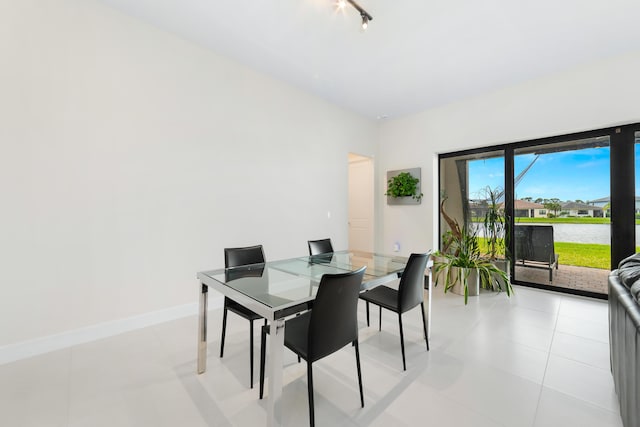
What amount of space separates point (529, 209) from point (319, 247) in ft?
10.3

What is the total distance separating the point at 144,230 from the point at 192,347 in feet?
3.95

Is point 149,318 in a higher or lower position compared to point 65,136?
lower

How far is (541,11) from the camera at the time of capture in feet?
7.56

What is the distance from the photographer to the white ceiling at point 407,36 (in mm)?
2287

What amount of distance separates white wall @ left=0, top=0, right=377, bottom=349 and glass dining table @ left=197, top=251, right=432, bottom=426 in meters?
1.16

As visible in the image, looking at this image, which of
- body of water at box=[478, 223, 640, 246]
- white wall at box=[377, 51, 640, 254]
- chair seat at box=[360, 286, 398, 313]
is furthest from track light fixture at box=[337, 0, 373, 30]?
body of water at box=[478, 223, 640, 246]

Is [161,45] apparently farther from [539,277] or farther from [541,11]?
[539,277]

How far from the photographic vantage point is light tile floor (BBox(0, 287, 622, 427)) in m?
1.44

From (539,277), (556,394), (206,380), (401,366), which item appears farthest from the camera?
(539,277)

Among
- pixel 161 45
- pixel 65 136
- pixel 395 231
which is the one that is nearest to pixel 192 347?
pixel 65 136

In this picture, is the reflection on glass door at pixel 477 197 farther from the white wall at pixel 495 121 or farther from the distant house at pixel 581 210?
the distant house at pixel 581 210

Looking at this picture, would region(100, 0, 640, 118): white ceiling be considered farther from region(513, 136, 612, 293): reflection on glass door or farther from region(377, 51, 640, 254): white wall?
region(513, 136, 612, 293): reflection on glass door

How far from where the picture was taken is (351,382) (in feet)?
5.69

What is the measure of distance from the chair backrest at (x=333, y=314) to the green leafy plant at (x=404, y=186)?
3471mm
